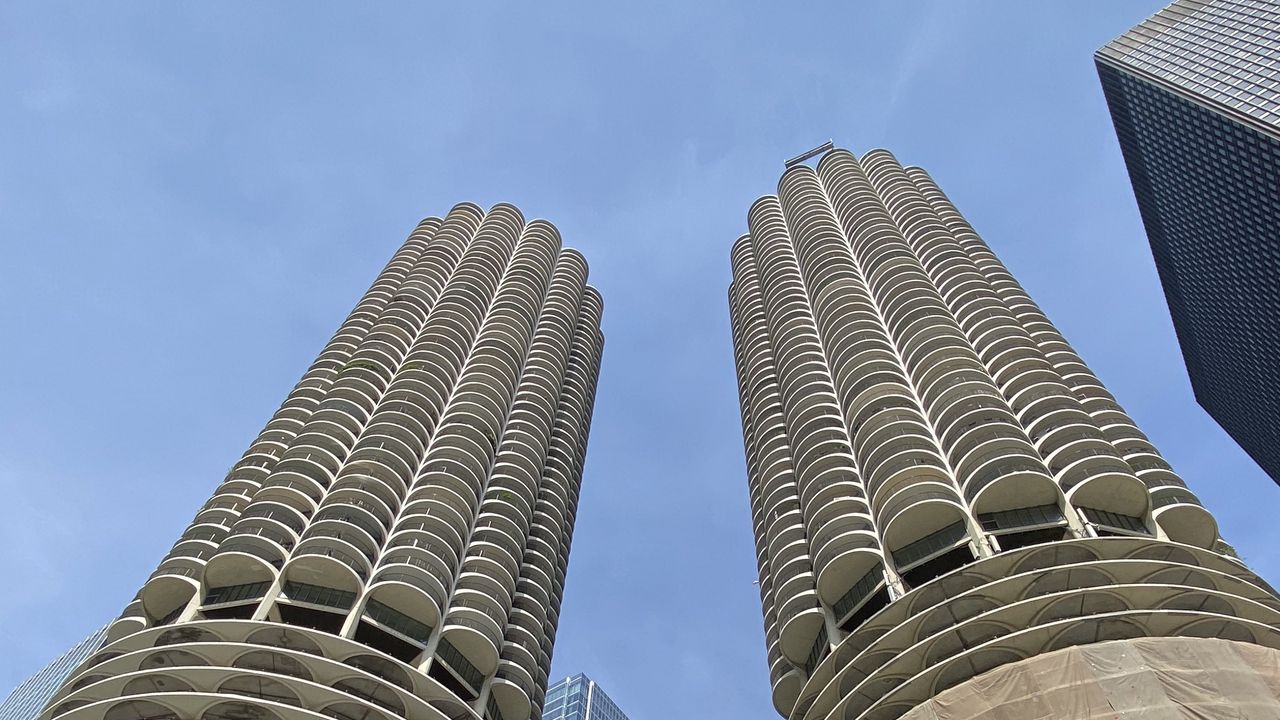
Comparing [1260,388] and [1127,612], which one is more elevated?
[1260,388]

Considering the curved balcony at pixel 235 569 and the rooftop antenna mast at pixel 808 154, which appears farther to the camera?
the rooftop antenna mast at pixel 808 154

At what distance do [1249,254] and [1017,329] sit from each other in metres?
55.4

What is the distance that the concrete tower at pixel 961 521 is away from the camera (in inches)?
1298

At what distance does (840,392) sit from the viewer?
191 feet

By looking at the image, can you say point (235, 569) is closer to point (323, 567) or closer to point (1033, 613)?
point (323, 567)

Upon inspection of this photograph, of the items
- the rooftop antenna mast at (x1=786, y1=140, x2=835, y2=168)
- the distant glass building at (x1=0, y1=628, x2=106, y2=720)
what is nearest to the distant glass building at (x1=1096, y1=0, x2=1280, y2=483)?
the rooftop antenna mast at (x1=786, y1=140, x2=835, y2=168)

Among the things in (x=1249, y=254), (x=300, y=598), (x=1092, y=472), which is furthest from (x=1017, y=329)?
(x=1249, y=254)

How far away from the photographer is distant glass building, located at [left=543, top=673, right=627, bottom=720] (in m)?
114

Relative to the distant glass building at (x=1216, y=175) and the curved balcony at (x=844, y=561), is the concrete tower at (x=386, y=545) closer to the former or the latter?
the curved balcony at (x=844, y=561)

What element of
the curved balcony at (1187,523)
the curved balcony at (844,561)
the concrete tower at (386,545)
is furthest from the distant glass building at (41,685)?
the curved balcony at (1187,523)

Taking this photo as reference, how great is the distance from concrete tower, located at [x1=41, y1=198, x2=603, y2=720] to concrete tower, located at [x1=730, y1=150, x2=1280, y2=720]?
1386 centimetres

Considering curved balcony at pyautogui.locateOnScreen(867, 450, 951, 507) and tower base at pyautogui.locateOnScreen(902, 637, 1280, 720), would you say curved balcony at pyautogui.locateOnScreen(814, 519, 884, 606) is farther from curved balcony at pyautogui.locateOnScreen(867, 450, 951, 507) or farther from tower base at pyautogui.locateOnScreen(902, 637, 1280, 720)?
tower base at pyautogui.locateOnScreen(902, 637, 1280, 720)

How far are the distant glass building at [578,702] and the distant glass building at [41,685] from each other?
53.5 m

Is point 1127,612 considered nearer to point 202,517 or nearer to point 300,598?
point 300,598
